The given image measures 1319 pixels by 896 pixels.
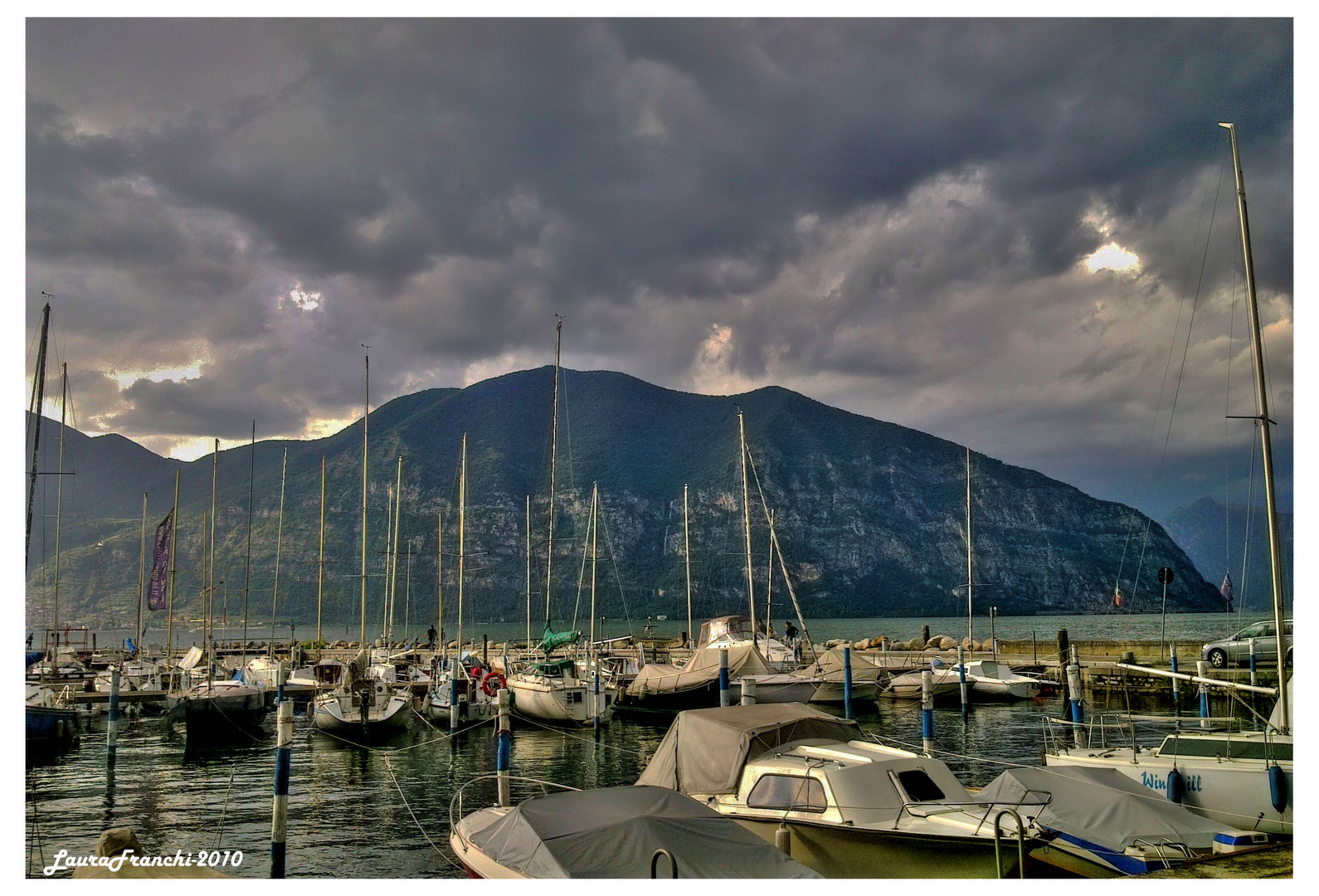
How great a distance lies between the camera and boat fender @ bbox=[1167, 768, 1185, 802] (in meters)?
19.0

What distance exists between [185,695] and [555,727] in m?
17.5

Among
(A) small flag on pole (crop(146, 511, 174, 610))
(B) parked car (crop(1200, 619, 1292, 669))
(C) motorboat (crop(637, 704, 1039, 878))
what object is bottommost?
(B) parked car (crop(1200, 619, 1292, 669))

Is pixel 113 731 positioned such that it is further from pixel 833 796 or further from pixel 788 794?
pixel 833 796

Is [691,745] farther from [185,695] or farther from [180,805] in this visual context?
[185,695]

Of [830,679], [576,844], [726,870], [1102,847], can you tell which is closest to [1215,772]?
[1102,847]

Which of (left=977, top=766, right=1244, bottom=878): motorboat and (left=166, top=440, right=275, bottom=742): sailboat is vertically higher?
(left=977, top=766, right=1244, bottom=878): motorboat

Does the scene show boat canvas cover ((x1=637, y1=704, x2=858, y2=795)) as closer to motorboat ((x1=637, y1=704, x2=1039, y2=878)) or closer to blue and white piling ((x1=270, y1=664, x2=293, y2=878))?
motorboat ((x1=637, y1=704, x2=1039, y2=878))

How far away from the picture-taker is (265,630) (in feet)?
648

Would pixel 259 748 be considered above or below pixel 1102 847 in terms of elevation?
below

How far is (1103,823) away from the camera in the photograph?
1592 cm

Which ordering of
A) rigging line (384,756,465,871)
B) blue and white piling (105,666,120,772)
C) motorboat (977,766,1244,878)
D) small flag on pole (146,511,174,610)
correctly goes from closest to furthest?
motorboat (977,766,1244,878) → rigging line (384,756,465,871) → blue and white piling (105,666,120,772) → small flag on pole (146,511,174,610)

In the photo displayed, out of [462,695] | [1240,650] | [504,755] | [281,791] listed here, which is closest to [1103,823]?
[504,755]

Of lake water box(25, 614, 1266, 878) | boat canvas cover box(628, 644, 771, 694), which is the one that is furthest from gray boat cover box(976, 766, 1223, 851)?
boat canvas cover box(628, 644, 771, 694)

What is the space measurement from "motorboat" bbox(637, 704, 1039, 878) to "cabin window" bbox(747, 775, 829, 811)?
18 mm
